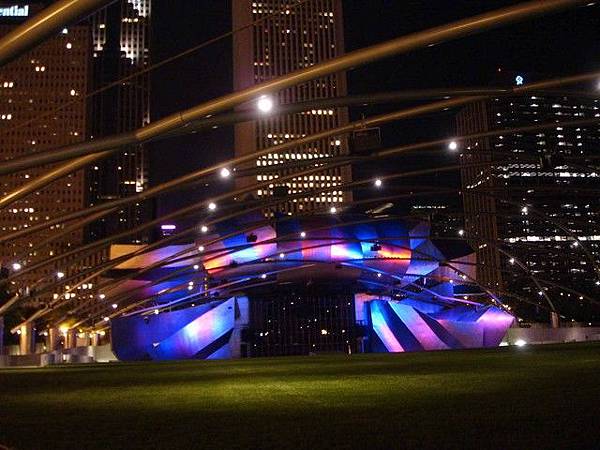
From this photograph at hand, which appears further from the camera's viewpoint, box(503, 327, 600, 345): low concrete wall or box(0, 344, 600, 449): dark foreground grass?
box(503, 327, 600, 345): low concrete wall

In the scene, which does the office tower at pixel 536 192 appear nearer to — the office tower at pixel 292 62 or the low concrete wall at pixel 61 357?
the office tower at pixel 292 62

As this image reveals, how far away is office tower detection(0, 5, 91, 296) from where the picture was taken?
82.7m

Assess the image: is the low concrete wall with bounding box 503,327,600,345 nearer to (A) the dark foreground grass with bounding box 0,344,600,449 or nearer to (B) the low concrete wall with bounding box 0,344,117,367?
(B) the low concrete wall with bounding box 0,344,117,367

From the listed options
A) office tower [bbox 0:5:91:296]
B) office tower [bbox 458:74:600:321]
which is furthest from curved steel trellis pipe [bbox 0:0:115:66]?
office tower [bbox 0:5:91:296]

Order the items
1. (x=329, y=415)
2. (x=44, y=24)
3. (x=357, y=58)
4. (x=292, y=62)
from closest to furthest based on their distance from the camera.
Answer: (x=329, y=415)
(x=44, y=24)
(x=357, y=58)
(x=292, y=62)

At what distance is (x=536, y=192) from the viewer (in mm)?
74812

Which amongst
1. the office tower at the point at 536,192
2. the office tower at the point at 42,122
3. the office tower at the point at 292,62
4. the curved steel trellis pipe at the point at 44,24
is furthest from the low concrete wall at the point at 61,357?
the curved steel trellis pipe at the point at 44,24

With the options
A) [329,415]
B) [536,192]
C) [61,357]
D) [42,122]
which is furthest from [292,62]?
[329,415]

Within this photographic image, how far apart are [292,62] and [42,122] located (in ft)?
122

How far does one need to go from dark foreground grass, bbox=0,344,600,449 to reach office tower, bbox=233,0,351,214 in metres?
60.1

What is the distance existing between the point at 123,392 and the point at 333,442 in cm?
852

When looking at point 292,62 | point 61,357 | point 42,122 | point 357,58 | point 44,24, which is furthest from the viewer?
point 292,62

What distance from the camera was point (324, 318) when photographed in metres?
74.5

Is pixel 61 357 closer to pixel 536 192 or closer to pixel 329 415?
pixel 329 415
